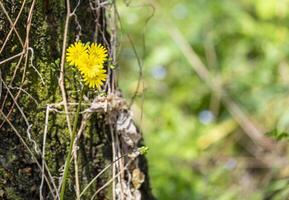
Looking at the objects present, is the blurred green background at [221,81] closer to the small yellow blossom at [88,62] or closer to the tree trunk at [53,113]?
the tree trunk at [53,113]

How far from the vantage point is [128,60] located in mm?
4762

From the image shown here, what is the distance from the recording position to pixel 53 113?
1.56 m

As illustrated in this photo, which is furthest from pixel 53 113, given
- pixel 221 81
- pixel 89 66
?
pixel 221 81

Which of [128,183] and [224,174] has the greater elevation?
[224,174]

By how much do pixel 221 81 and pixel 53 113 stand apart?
108 inches

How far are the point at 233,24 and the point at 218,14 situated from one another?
14cm

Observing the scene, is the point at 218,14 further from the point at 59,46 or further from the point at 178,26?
the point at 59,46

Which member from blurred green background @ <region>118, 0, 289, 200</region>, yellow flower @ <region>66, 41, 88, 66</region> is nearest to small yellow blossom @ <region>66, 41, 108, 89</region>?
yellow flower @ <region>66, 41, 88, 66</region>

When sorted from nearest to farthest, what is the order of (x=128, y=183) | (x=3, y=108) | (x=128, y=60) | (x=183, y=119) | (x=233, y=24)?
(x=3, y=108) → (x=128, y=183) → (x=183, y=119) → (x=233, y=24) → (x=128, y=60)

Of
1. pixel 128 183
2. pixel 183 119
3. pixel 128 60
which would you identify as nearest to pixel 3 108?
pixel 128 183

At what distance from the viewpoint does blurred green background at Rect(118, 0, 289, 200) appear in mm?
3975

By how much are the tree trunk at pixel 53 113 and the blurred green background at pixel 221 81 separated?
2.00 m

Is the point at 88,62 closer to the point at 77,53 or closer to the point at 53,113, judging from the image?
the point at 77,53

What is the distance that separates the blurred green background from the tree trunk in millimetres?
2000
